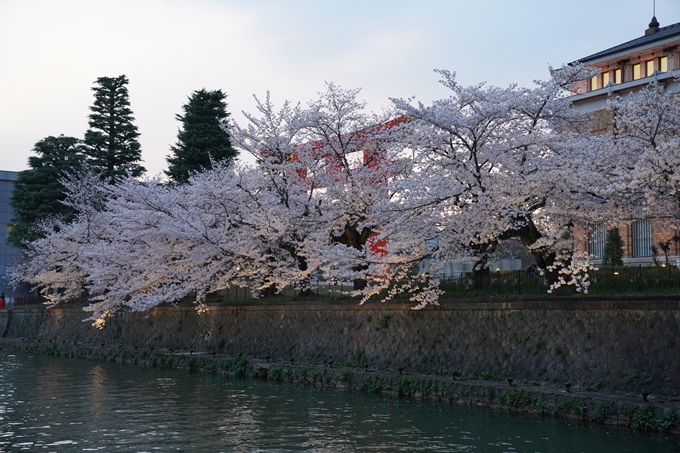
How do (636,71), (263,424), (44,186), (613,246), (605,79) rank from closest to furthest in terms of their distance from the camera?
1. (263,424)
2. (613,246)
3. (636,71)
4. (605,79)
5. (44,186)

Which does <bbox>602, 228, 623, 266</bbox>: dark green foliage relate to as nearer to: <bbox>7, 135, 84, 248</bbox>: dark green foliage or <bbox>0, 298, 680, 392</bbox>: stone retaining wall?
<bbox>0, 298, 680, 392</bbox>: stone retaining wall

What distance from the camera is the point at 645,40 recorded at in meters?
34.6

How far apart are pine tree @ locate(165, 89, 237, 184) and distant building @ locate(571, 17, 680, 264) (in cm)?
2157

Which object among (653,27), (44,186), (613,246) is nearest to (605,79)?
(653,27)

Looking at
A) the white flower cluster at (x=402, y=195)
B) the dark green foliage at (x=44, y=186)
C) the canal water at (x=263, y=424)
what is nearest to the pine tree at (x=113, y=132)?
the dark green foliage at (x=44, y=186)

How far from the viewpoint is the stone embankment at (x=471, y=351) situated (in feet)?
55.5

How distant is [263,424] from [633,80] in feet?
84.7

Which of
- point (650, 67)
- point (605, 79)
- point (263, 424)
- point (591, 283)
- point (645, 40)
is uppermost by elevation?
point (645, 40)

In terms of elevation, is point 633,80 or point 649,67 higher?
point 649,67

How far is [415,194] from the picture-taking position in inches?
835

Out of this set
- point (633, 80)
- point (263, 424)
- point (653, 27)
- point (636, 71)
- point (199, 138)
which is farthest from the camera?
point (199, 138)

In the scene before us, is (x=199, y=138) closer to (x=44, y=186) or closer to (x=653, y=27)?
(x=44, y=186)

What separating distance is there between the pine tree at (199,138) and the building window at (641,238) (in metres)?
23.8

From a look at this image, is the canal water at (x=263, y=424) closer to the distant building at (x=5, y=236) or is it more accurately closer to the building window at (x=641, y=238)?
the building window at (x=641, y=238)
